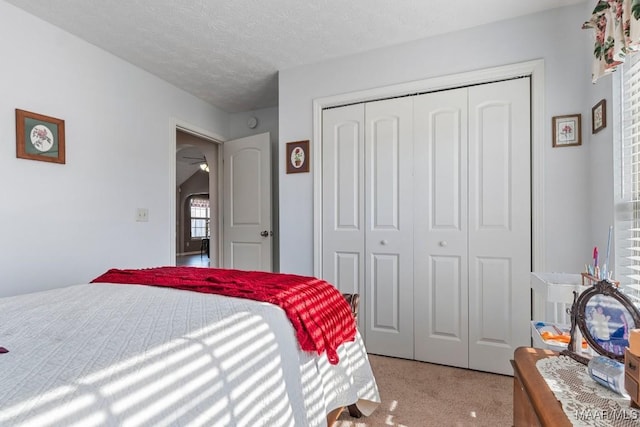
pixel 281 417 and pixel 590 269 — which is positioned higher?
pixel 590 269

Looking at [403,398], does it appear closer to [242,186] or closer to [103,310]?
[103,310]

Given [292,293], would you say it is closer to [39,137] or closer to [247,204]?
[39,137]

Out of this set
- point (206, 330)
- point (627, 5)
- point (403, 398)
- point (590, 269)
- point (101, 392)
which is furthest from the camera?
point (403, 398)

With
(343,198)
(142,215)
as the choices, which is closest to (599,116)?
(343,198)

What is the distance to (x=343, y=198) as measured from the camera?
2828 mm

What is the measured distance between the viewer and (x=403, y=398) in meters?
1.98

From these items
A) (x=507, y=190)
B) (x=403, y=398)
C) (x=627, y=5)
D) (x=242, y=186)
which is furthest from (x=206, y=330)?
(x=242, y=186)

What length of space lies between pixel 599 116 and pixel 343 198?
5.59 feet

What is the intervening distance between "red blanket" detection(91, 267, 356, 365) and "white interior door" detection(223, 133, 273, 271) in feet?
6.04

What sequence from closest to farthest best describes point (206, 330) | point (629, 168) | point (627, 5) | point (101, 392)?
point (101, 392)
point (206, 330)
point (627, 5)
point (629, 168)

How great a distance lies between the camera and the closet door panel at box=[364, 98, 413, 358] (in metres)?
2.59

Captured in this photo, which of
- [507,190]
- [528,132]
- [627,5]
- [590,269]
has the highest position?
[627,5]

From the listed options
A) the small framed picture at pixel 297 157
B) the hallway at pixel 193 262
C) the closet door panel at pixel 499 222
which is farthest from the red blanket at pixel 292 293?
the hallway at pixel 193 262

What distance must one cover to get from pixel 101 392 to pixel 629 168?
223 centimetres
